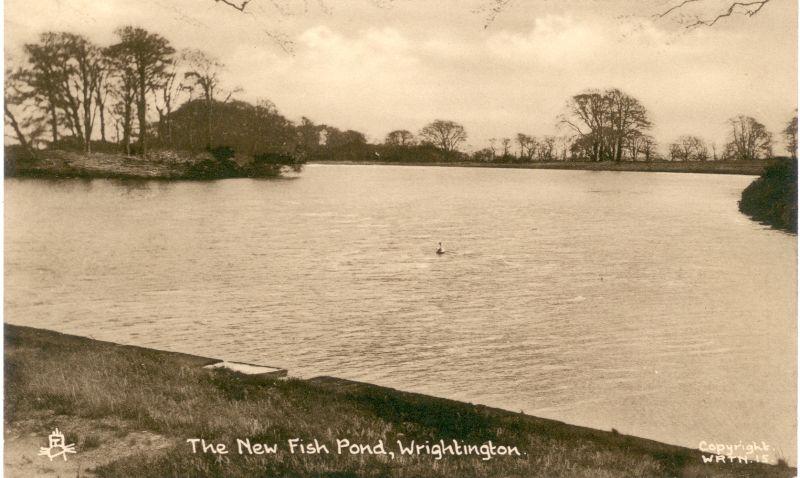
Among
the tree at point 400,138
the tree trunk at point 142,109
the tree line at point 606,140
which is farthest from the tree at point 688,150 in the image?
the tree trunk at point 142,109

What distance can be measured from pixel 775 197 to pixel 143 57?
822 cm

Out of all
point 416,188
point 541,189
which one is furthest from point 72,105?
point 541,189

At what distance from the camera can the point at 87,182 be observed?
10.2 meters

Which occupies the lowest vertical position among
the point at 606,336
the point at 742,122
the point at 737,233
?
the point at 606,336

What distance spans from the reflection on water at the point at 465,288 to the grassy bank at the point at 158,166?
27 centimetres

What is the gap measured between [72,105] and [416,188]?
6.70m

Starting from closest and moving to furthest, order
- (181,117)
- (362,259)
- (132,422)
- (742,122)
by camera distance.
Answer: (132,422) → (742,122) → (181,117) → (362,259)

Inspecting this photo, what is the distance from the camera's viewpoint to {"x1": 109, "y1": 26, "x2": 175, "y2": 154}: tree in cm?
823

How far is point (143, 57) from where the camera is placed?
8.80 m

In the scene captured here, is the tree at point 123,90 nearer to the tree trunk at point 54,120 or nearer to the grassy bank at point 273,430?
the tree trunk at point 54,120

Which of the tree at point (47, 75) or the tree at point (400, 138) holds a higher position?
the tree at point (47, 75)

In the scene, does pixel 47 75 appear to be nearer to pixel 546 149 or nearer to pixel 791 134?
pixel 546 149

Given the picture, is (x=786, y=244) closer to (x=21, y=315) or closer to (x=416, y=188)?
(x=416, y=188)

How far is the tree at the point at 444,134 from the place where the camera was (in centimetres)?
920
